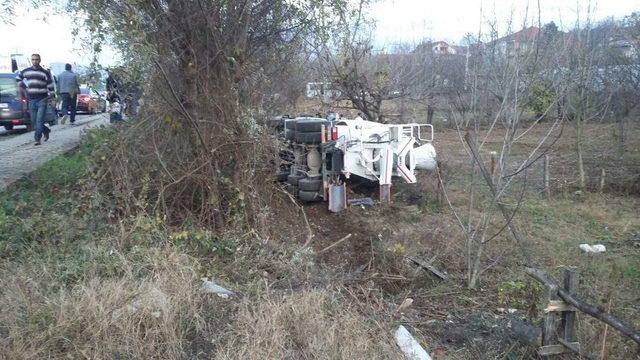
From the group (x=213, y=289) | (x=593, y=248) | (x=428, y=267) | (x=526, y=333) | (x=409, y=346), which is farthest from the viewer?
(x=593, y=248)

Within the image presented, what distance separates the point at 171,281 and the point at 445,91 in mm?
15617

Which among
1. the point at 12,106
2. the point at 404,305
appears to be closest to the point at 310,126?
the point at 404,305

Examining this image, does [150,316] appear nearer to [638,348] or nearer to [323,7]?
[638,348]

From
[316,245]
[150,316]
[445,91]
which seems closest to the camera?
[150,316]

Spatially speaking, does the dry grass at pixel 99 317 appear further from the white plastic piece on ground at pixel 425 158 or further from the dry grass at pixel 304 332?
the white plastic piece on ground at pixel 425 158

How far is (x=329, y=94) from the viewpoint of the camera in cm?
1633

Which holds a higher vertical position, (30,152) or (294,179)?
(30,152)

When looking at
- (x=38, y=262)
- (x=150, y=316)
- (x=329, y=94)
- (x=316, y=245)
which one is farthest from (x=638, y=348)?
(x=329, y=94)

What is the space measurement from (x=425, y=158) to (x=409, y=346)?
6.23 meters

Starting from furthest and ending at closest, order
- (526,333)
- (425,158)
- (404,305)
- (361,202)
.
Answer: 1. (425,158)
2. (361,202)
3. (404,305)
4. (526,333)

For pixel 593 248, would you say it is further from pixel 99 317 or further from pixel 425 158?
pixel 99 317

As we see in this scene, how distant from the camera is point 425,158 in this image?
10.3 meters

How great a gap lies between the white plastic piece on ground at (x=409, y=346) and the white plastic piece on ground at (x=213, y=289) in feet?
4.71

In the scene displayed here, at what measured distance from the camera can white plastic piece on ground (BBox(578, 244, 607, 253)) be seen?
7.51 m
